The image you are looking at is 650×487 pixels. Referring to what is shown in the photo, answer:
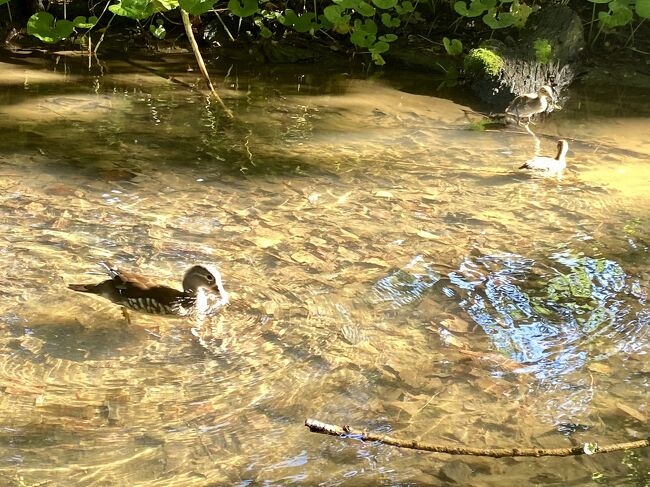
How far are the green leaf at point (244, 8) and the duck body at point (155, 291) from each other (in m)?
6.00

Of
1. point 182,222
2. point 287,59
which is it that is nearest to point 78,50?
point 287,59

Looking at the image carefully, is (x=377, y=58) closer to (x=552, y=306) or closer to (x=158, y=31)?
(x=158, y=31)

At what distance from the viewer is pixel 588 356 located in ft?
10.3

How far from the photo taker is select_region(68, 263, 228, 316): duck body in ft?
10.5

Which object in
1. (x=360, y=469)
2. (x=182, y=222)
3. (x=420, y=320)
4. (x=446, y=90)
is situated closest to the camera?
(x=360, y=469)

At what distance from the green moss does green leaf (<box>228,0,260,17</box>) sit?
2.49 meters

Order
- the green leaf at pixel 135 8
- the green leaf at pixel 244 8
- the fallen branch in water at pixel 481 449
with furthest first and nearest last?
the green leaf at pixel 244 8
the green leaf at pixel 135 8
the fallen branch in water at pixel 481 449

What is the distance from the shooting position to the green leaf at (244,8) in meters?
8.64

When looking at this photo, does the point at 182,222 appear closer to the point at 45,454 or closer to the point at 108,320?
the point at 108,320

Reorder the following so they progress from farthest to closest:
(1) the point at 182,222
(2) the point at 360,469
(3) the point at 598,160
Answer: (3) the point at 598,160 → (1) the point at 182,222 → (2) the point at 360,469

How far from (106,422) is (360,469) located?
88cm

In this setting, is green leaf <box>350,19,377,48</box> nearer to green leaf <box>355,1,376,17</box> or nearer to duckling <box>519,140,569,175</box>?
green leaf <box>355,1,376,17</box>

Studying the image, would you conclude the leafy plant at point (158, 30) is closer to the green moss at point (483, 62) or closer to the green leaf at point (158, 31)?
the green leaf at point (158, 31)

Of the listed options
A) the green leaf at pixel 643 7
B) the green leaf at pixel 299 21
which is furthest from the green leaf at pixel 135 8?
the green leaf at pixel 643 7
